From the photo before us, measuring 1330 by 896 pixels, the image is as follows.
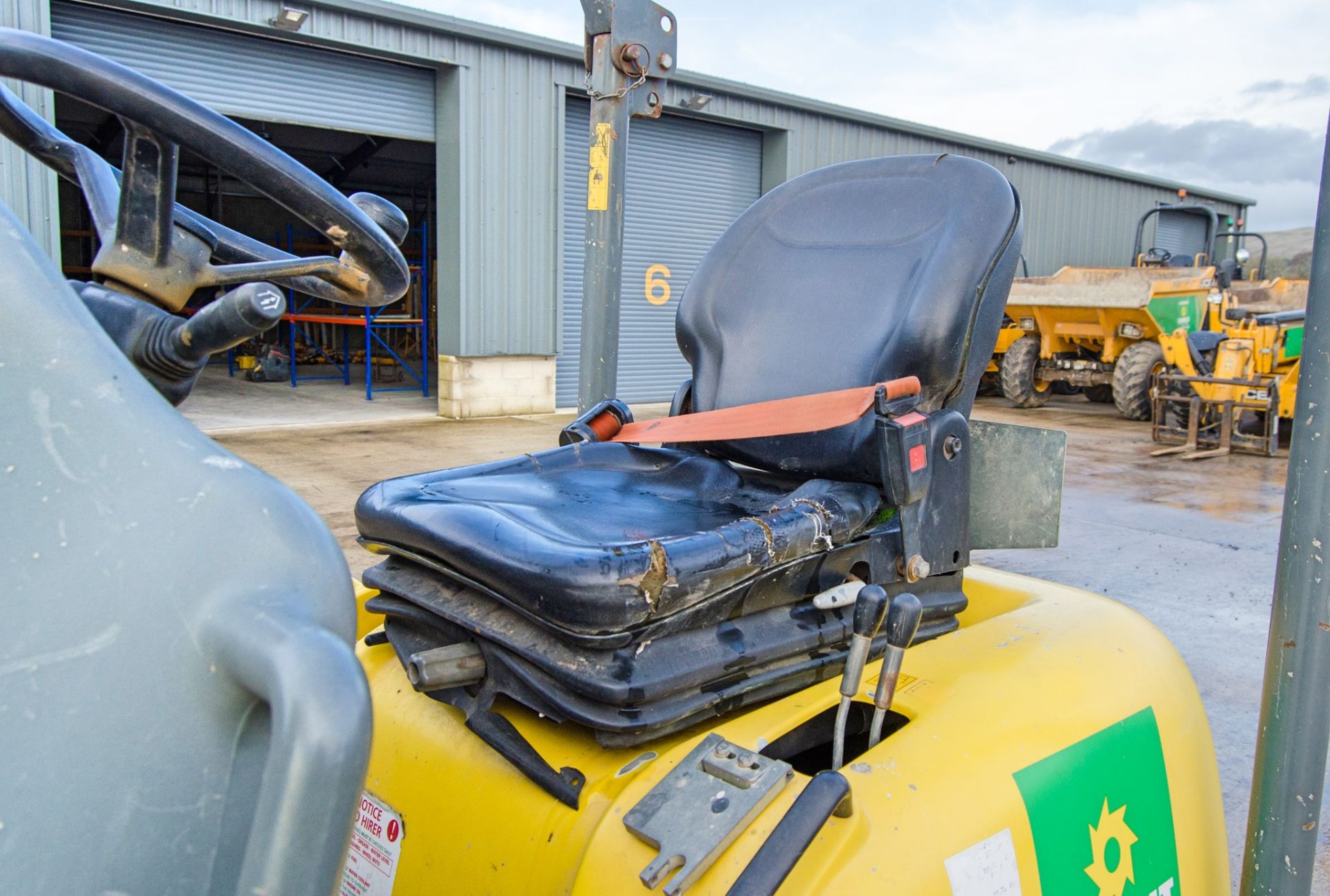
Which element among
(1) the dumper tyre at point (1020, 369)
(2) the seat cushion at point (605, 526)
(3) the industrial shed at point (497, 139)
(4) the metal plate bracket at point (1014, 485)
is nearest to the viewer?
(2) the seat cushion at point (605, 526)

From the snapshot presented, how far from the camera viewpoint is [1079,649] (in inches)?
66.8

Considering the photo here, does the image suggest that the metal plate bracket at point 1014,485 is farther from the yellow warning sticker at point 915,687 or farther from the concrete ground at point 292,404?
the concrete ground at point 292,404

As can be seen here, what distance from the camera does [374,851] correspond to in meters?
1.54

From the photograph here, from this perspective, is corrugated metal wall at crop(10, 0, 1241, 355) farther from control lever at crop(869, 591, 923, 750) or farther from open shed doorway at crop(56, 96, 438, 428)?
control lever at crop(869, 591, 923, 750)

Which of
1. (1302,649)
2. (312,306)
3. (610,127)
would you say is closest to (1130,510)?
(610,127)

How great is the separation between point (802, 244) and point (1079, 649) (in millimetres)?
941

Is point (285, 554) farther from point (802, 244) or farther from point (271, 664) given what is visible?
point (802, 244)

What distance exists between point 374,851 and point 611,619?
0.63 m

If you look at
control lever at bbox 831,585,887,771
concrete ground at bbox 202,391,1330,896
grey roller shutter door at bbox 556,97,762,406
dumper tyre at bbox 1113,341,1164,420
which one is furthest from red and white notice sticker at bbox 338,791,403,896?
dumper tyre at bbox 1113,341,1164,420

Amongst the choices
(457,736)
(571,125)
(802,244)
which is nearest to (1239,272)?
(571,125)

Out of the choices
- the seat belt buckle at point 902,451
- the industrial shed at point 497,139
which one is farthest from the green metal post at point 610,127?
the industrial shed at point 497,139

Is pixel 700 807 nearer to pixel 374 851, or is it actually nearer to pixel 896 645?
pixel 896 645

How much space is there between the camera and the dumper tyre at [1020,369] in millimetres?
11656

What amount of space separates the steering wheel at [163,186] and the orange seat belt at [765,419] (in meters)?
0.74
